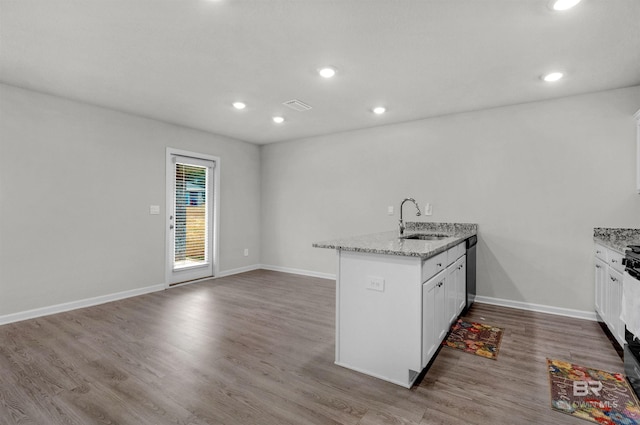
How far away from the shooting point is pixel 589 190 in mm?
3496

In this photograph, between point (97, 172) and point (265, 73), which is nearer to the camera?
point (265, 73)

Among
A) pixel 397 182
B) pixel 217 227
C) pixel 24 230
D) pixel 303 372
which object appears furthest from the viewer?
pixel 217 227

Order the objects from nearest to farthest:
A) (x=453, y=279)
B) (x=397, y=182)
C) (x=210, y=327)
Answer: (x=453, y=279), (x=210, y=327), (x=397, y=182)

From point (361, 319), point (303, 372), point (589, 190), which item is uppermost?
point (589, 190)

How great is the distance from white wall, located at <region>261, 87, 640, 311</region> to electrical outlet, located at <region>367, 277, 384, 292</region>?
243 cm

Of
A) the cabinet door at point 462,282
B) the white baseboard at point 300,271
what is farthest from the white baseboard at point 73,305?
the cabinet door at point 462,282

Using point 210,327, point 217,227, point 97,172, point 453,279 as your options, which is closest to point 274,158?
point 217,227

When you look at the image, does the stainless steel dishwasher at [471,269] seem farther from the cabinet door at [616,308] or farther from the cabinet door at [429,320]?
the cabinet door at [429,320]

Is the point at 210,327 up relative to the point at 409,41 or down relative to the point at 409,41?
down

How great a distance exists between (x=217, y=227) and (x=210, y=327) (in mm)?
2561

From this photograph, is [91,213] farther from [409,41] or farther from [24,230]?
[409,41]

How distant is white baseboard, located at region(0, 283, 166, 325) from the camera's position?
3400 mm

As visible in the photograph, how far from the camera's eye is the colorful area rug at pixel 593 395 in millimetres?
1861

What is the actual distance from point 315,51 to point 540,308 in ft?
12.4
